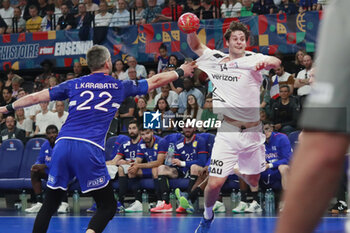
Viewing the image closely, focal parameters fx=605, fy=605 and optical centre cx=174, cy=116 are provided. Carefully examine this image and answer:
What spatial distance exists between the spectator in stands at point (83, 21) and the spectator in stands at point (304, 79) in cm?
668

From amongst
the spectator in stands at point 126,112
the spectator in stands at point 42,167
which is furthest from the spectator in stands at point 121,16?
the spectator in stands at point 42,167

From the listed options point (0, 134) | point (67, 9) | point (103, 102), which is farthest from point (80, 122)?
point (67, 9)

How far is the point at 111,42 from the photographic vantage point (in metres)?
16.8

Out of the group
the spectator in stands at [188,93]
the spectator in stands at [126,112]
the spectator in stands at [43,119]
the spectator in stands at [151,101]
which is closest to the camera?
the spectator in stands at [188,93]

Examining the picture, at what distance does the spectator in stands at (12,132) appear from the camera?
1448 cm

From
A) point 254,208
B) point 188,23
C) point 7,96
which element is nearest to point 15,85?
point 7,96

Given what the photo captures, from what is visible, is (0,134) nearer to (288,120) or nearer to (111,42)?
(111,42)

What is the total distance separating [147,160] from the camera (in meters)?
12.5

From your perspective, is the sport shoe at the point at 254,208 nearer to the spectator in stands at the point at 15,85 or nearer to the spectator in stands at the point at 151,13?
the spectator in stands at the point at 151,13

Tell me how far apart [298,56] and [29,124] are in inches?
269

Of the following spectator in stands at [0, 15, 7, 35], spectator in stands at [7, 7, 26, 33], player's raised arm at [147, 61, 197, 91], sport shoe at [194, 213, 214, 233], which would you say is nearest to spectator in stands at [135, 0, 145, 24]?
spectator in stands at [7, 7, 26, 33]

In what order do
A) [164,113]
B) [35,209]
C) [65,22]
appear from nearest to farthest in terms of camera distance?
1. [35,209]
2. [164,113]
3. [65,22]

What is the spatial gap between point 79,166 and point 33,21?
14.0m

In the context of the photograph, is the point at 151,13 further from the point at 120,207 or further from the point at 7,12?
the point at 120,207
